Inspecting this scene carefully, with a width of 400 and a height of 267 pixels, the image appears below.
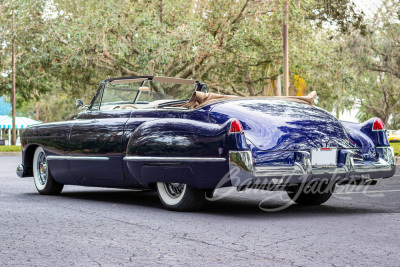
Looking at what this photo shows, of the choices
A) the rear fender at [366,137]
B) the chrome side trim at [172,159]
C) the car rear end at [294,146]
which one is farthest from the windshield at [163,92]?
Result: the rear fender at [366,137]

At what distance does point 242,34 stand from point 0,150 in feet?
42.1

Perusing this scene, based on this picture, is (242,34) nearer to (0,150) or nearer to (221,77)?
(221,77)

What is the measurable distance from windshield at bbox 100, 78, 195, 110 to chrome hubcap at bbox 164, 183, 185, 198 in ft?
4.94

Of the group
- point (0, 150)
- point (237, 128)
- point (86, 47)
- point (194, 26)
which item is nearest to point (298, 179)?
point (237, 128)

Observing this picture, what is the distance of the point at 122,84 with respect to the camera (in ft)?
25.5

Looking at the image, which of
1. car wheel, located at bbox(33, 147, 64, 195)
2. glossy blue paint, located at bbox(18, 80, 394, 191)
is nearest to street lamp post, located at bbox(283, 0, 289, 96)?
car wheel, located at bbox(33, 147, 64, 195)

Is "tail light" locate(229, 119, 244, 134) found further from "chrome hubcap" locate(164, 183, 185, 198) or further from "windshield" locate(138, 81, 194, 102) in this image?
"windshield" locate(138, 81, 194, 102)

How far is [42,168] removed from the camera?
330 inches

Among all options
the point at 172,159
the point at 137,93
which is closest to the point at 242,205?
the point at 172,159

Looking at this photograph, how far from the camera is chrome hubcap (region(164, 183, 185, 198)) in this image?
20.9 ft

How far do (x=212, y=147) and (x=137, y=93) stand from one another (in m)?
2.28

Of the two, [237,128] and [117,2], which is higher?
[117,2]

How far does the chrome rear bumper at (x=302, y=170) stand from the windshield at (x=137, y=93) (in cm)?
220

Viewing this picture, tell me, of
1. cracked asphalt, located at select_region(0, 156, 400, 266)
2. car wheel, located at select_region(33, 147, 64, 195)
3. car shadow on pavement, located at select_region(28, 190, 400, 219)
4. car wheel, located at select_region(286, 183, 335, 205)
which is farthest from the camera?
car wheel, located at select_region(33, 147, 64, 195)
